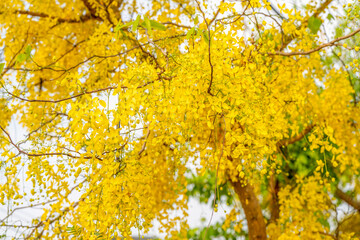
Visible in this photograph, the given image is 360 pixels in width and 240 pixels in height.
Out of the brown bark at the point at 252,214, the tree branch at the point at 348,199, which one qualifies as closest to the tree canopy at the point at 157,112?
the brown bark at the point at 252,214

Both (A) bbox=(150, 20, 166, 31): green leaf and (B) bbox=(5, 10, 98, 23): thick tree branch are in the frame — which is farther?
(B) bbox=(5, 10, 98, 23): thick tree branch

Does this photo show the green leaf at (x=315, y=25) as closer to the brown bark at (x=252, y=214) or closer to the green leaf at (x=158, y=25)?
the brown bark at (x=252, y=214)

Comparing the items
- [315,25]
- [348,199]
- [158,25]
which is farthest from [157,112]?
[348,199]

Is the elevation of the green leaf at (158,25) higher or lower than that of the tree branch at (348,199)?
lower

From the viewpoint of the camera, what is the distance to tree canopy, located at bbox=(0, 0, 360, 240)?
42.8 inches

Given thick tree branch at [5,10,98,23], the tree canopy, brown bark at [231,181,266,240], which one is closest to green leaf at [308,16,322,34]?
the tree canopy

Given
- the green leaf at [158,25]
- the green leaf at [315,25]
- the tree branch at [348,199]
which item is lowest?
the green leaf at [158,25]

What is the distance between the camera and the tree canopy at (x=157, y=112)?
42.8 inches

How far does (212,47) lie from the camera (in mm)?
1143

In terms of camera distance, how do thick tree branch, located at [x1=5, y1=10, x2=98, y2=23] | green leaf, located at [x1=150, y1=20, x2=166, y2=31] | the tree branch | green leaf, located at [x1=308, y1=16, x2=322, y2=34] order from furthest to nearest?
the tree branch
thick tree branch, located at [x1=5, y1=10, x2=98, y2=23]
green leaf, located at [x1=308, y1=16, x2=322, y2=34]
green leaf, located at [x1=150, y1=20, x2=166, y2=31]

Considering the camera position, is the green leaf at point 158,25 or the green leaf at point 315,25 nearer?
the green leaf at point 158,25

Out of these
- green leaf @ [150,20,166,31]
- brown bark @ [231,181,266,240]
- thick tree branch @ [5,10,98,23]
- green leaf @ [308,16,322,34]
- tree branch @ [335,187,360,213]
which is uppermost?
thick tree branch @ [5,10,98,23]

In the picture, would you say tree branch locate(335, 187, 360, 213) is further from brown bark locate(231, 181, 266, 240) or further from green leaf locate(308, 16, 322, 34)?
green leaf locate(308, 16, 322, 34)

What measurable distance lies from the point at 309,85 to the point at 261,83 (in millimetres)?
1015
